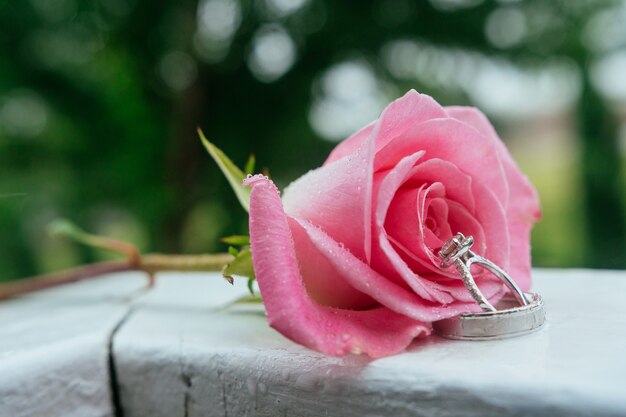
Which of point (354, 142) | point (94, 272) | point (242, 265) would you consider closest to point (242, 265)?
point (242, 265)

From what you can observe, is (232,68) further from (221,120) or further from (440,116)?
(440,116)

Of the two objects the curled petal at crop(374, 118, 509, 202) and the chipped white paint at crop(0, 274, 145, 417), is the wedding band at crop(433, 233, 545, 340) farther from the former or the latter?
the chipped white paint at crop(0, 274, 145, 417)

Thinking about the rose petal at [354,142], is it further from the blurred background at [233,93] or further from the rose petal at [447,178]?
the blurred background at [233,93]

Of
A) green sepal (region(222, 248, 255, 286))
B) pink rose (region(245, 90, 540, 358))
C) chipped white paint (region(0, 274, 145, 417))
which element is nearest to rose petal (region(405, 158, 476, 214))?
pink rose (region(245, 90, 540, 358))

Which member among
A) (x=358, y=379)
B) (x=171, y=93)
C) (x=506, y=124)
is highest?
(x=171, y=93)

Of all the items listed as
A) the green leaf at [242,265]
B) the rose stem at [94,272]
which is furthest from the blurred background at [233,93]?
the green leaf at [242,265]

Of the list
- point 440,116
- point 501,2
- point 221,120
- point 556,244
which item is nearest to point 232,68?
point 221,120
